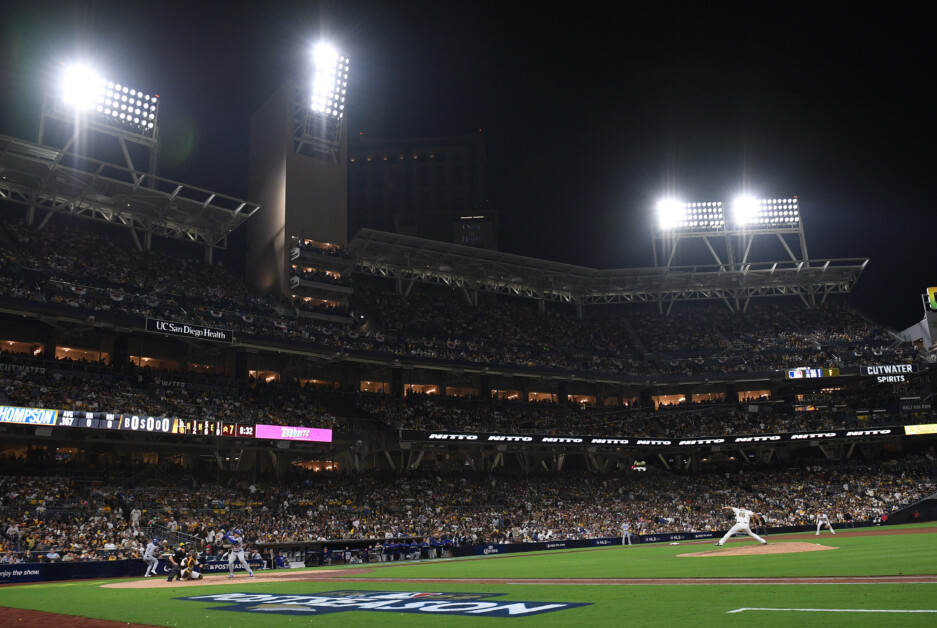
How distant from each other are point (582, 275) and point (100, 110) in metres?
43.7

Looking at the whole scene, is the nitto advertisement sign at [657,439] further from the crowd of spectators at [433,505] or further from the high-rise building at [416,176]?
the high-rise building at [416,176]

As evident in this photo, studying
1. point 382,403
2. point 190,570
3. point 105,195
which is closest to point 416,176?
point 382,403

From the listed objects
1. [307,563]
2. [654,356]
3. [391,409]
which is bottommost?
[307,563]

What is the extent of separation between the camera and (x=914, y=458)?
190ft

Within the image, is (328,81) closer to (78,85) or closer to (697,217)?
(78,85)

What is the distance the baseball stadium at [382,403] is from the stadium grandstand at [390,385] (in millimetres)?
260

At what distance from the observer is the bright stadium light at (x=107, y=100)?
4509cm

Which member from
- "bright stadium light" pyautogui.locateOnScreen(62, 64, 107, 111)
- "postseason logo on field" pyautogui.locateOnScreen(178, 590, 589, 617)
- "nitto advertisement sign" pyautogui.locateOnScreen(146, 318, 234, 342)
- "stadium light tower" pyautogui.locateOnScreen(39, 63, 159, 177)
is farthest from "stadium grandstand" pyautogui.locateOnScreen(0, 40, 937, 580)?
"postseason logo on field" pyautogui.locateOnScreen(178, 590, 589, 617)

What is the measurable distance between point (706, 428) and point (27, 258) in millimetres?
53282

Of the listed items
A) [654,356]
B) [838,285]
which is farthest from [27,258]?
[838,285]

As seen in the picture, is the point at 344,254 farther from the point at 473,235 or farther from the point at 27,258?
the point at 473,235

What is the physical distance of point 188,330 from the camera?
41375 millimetres

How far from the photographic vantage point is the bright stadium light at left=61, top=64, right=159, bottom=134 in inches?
1775

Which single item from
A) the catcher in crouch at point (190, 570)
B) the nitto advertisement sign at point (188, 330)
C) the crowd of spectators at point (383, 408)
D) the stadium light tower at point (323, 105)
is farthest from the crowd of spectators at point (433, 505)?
the stadium light tower at point (323, 105)
